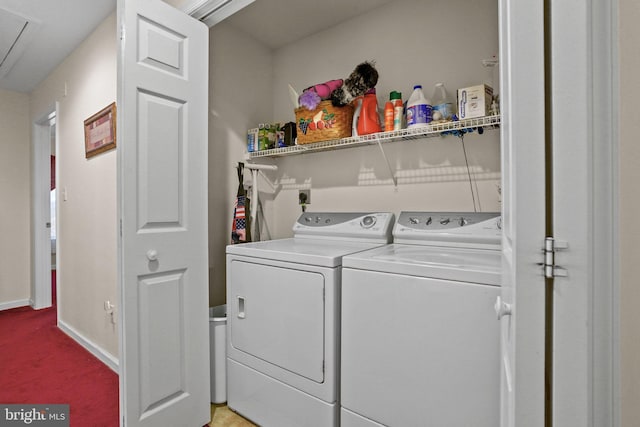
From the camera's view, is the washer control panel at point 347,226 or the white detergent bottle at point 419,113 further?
the washer control panel at point 347,226

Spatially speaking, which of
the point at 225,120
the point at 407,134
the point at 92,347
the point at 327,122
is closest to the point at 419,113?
the point at 407,134

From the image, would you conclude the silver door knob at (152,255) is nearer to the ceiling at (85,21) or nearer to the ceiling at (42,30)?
the ceiling at (85,21)

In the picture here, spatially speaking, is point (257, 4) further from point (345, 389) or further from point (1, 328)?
point (1, 328)

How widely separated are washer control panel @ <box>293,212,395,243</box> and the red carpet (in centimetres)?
152

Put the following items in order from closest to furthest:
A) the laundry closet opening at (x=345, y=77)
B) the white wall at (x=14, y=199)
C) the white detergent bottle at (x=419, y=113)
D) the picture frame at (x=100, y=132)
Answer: the white detergent bottle at (x=419, y=113) → the laundry closet opening at (x=345, y=77) → the picture frame at (x=100, y=132) → the white wall at (x=14, y=199)

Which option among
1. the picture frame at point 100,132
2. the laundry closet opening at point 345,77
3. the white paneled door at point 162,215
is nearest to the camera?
the white paneled door at point 162,215

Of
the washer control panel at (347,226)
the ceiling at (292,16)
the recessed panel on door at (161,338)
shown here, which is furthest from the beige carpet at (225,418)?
the ceiling at (292,16)

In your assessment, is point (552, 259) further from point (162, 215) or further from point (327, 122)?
point (327, 122)

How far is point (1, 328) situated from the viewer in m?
3.15

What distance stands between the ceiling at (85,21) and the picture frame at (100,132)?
67 centimetres

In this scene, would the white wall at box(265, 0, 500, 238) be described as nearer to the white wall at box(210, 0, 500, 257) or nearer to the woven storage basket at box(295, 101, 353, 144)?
the white wall at box(210, 0, 500, 257)

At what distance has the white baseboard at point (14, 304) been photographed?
12.1ft

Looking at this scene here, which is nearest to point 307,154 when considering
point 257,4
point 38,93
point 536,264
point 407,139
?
point 407,139

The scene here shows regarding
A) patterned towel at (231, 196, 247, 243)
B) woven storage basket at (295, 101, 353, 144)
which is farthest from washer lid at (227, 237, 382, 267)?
woven storage basket at (295, 101, 353, 144)
